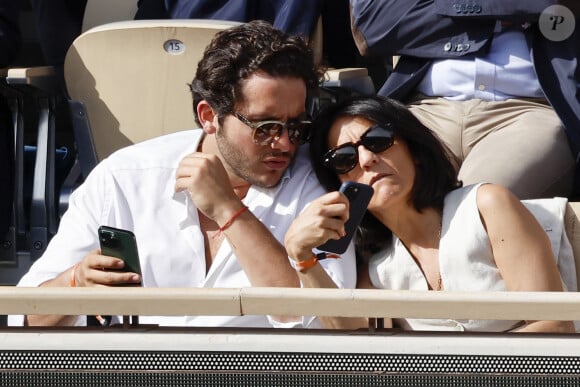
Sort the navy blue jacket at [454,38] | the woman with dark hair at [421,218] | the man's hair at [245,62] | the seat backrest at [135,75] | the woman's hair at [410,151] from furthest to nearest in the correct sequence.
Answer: the seat backrest at [135,75] → the navy blue jacket at [454,38] → the man's hair at [245,62] → the woman's hair at [410,151] → the woman with dark hair at [421,218]

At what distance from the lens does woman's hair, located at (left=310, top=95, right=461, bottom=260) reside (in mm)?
2264

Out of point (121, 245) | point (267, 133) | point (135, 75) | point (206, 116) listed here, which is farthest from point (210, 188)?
point (135, 75)

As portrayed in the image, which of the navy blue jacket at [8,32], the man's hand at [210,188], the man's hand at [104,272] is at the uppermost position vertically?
the navy blue jacket at [8,32]

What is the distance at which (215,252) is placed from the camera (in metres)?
2.30

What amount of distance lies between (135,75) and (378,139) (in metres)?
1.07

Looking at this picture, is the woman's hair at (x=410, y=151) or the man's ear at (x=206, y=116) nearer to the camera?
the woman's hair at (x=410, y=151)

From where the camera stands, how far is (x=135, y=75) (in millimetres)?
3027

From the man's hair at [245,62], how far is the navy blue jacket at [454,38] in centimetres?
48

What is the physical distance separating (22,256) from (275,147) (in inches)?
44.4

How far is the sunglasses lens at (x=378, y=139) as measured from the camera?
2.20m

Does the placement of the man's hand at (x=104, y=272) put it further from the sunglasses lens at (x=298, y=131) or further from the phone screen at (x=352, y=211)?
the sunglasses lens at (x=298, y=131)

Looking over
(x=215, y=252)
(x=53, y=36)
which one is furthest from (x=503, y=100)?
(x=53, y=36)

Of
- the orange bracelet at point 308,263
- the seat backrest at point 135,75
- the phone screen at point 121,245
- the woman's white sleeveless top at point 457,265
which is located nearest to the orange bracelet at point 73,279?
the phone screen at point 121,245

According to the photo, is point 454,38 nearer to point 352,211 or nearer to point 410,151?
point 410,151
